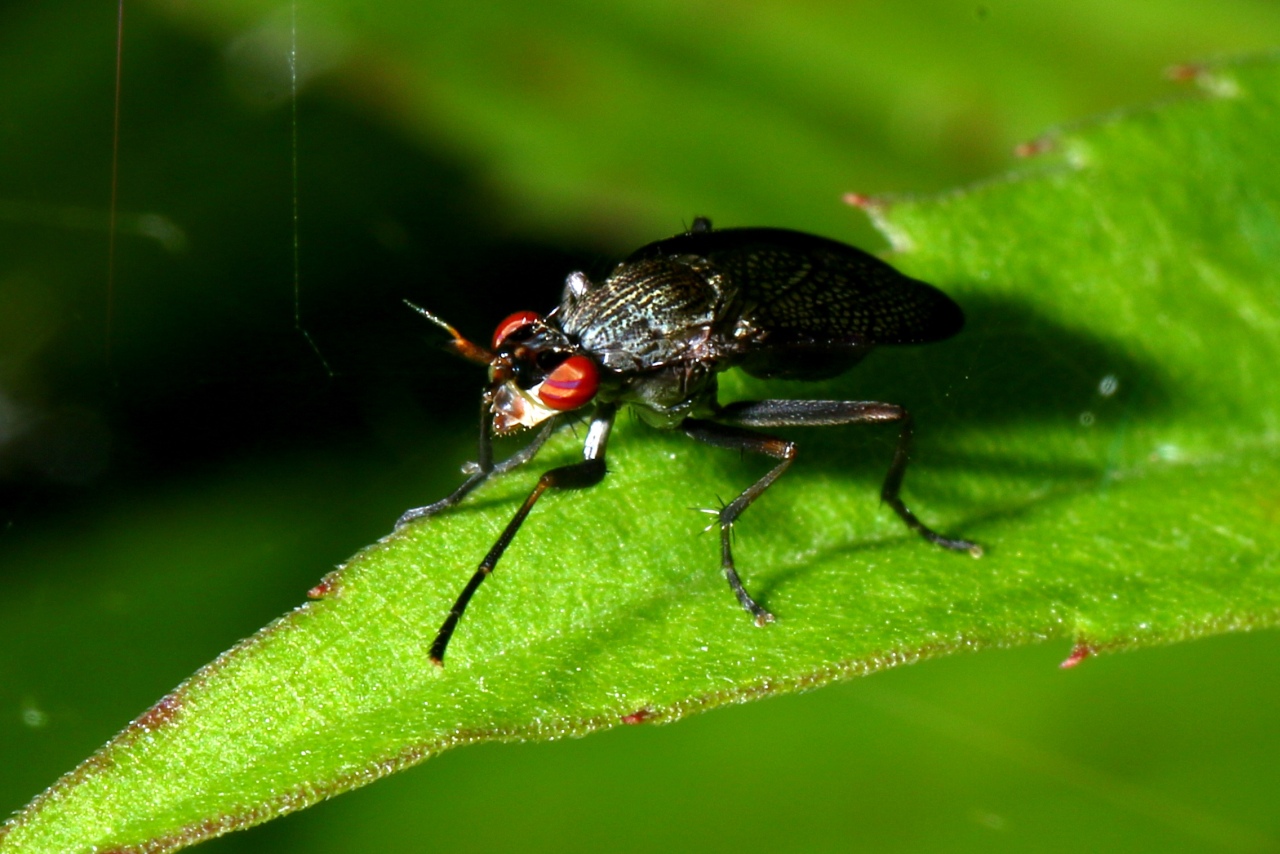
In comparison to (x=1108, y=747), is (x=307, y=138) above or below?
above

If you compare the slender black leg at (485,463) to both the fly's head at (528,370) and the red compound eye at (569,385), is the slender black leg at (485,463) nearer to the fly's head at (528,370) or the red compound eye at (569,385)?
the fly's head at (528,370)

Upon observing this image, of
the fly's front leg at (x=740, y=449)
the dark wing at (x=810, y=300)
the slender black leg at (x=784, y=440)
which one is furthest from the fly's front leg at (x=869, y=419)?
the dark wing at (x=810, y=300)

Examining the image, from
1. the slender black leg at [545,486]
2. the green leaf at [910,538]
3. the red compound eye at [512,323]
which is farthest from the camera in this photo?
the red compound eye at [512,323]

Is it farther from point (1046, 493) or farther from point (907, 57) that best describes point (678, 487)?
point (907, 57)

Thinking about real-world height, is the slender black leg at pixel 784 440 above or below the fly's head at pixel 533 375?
below

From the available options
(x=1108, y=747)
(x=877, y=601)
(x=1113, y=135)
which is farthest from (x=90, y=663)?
(x=1113, y=135)

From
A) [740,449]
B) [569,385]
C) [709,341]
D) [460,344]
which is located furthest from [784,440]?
[460,344]

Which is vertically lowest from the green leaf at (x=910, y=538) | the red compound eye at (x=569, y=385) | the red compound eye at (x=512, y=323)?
the green leaf at (x=910, y=538)
